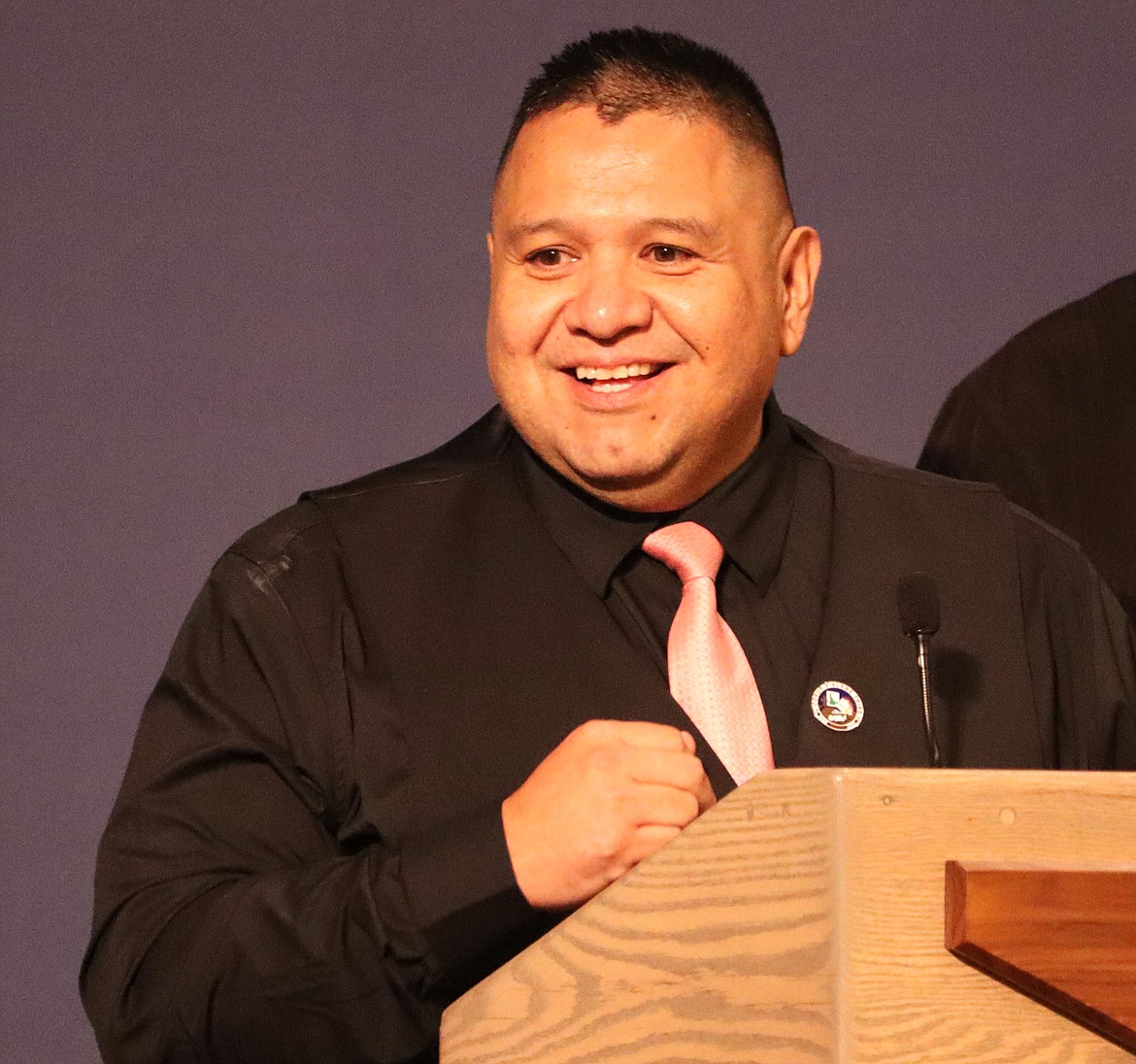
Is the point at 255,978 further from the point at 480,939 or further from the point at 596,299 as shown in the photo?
the point at 596,299

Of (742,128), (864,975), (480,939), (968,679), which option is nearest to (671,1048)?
(864,975)

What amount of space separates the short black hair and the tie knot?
15.6 inches

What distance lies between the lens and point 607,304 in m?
1.83

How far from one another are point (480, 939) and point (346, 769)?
312mm

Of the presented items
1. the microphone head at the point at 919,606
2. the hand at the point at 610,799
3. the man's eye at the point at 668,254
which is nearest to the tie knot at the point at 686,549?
the man's eye at the point at 668,254

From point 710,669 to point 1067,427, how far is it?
104 centimetres

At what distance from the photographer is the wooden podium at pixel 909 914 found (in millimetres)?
1124

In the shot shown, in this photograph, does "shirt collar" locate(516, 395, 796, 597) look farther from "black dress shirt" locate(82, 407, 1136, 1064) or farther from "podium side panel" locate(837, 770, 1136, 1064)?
"podium side panel" locate(837, 770, 1136, 1064)

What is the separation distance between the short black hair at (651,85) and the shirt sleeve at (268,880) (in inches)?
21.0

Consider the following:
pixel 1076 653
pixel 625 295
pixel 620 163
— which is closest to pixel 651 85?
pixel 620 163

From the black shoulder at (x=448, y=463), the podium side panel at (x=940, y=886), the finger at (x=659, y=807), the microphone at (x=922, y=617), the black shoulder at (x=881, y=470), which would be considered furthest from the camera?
the black shoulder at (x=881, y=470)

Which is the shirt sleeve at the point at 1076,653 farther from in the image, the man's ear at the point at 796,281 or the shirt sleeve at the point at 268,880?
the shirt sleeve at the point at 268,880

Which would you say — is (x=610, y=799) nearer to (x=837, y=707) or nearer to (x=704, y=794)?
(x=704, y=794)

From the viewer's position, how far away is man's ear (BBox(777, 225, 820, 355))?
2041 millimetres
